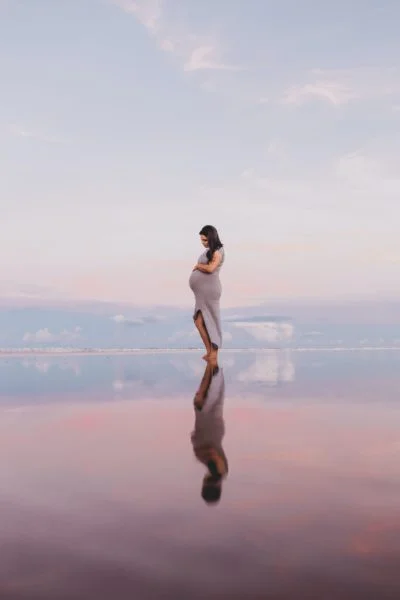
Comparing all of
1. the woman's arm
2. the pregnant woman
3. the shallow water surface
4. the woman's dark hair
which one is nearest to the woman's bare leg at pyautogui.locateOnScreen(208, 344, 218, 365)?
the pregnant woman

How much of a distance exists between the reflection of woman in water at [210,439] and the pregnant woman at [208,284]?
5344 mm

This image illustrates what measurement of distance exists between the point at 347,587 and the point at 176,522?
77 centimetres

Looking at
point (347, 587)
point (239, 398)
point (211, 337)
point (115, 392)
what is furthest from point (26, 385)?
point (347, 587)

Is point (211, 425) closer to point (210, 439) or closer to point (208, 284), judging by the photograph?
point (210, 439)

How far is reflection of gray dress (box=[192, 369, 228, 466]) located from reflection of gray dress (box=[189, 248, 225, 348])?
5.59m

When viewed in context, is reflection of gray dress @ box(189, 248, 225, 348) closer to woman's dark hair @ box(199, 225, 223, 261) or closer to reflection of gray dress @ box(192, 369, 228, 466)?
woman's dark hair @ box(199, 225, 223, 261)

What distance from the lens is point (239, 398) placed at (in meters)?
6.96

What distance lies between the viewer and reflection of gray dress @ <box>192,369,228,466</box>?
4012mm

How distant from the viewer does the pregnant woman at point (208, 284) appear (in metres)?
12.9

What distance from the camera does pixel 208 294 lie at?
42.9ft

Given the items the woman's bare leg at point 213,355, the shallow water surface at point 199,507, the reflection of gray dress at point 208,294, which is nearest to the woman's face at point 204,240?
the reflection of gray dress at point 208,294

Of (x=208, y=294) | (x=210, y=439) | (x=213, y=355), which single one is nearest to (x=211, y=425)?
(x=210, y=439)

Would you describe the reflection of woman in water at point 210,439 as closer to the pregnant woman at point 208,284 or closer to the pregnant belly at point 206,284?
the pregnant woman at point 208,284

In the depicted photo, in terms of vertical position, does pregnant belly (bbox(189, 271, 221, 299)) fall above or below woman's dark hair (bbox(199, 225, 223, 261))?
below
